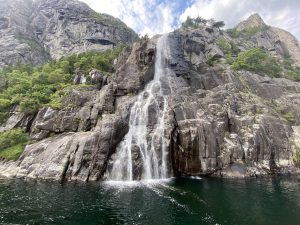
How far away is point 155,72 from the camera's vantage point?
7500 cm

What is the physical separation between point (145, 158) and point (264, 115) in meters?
29.1

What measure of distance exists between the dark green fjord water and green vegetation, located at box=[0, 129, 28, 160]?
11446 millimetres

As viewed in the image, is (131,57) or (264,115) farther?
(131,57)

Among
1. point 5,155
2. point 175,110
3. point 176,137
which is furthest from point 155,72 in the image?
point 5,155

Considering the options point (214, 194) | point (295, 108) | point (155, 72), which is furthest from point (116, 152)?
point (295, 108)

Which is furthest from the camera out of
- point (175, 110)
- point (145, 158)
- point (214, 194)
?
point (175, 110)

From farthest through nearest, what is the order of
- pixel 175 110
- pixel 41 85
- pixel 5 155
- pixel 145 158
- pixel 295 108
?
pixel 41 85 → pixel 295 108 → pixel 175 110 → pixel 5 155 → pixel 145 158

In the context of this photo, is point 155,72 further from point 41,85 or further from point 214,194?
point 214,194

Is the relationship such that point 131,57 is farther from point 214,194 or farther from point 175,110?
point 214,194

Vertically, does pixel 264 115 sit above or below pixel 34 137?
above

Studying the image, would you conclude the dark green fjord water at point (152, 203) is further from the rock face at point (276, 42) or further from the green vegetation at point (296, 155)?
the rock face at point (276, 42)

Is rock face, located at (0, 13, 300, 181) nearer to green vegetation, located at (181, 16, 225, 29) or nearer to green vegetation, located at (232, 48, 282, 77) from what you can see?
green vegetation, located at (232, 48, 282, 77)

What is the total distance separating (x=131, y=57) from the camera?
73875mm

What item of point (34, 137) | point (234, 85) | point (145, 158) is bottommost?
point (145, 158)
